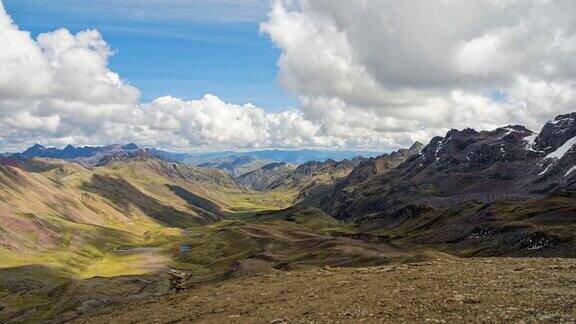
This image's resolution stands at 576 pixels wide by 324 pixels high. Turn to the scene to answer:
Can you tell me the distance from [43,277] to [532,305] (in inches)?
6373

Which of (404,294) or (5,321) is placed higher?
(404,294)

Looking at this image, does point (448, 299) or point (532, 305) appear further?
point (448, 299)

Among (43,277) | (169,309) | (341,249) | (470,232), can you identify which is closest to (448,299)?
(169,309)

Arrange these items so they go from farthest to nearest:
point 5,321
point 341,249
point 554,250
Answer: point 341,249 → point 5,321 → point 554,250

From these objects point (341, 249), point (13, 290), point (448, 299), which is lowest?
point (13, 290)

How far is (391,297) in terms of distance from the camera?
1427 inches

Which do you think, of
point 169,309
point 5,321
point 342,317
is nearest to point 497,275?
point 342,317

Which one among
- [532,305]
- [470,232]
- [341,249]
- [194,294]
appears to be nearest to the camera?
[532,305]

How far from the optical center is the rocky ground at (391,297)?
2975 cm

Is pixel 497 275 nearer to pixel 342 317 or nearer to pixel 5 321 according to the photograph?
pixel 342 317

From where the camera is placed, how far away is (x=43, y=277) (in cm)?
16288

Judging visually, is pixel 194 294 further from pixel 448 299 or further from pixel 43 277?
pixel 43 277

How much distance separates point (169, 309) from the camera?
4947cm

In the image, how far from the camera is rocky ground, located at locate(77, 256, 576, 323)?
29.8 m
